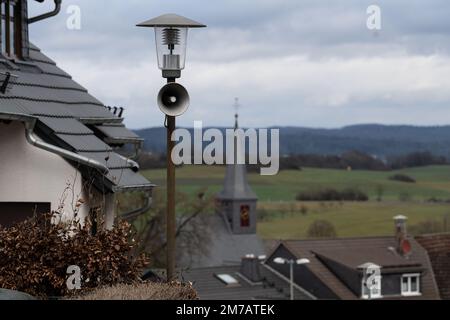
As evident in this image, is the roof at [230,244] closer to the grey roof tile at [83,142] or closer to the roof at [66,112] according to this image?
the roof at [66,112]

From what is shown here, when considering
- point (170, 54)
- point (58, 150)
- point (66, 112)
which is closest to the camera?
point (170, 54)

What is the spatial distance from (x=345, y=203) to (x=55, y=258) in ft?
357

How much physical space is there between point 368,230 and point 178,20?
9238cm

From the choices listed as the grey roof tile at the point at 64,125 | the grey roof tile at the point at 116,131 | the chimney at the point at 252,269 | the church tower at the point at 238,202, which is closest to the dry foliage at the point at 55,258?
the grey roof tile at the point at 64,125

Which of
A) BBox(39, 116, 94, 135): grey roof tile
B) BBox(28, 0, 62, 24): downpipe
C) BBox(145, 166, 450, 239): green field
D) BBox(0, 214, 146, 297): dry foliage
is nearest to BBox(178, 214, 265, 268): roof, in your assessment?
BBox(145, 166, 450, 239): green field

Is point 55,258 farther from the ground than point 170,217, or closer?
closer

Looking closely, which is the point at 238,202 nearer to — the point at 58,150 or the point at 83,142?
the point at 83,142

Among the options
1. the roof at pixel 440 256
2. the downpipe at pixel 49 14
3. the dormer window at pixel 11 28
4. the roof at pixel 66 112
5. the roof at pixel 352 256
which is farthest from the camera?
the roof at pixel 352 256

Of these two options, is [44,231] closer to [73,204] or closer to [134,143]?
[73,204]

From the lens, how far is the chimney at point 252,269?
7481 centimetres

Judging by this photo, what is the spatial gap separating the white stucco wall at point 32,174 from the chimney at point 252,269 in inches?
2394

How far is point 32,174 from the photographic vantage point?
46.7ft

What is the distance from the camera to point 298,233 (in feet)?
362

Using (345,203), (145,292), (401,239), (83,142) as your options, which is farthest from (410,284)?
(145,292)
